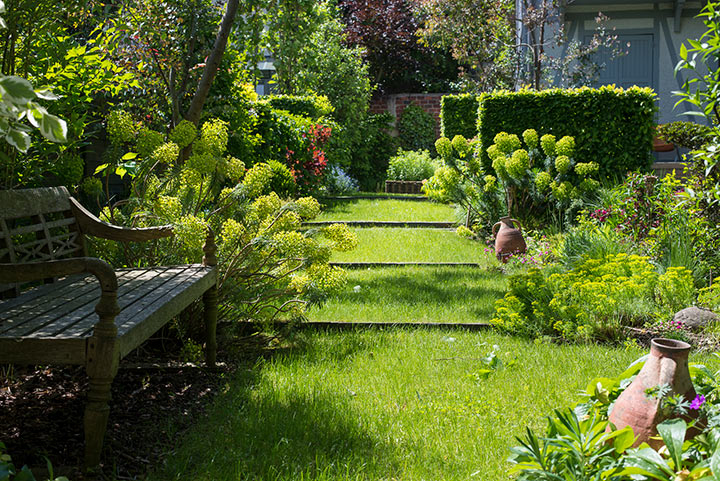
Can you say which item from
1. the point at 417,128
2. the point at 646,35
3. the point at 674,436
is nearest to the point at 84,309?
the point at 674,436

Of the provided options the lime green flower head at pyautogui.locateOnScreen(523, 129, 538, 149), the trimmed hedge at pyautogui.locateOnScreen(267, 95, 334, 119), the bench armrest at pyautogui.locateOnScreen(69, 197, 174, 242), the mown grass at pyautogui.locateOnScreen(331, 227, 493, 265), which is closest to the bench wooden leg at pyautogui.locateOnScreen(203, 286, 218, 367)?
the bench armrest at pyautogui.locateOnScreen(69, 197, 174, 242)

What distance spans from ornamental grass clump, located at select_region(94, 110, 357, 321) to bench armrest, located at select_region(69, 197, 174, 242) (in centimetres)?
19

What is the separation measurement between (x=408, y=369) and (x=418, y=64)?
17723 millimetres

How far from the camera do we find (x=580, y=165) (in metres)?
8.55

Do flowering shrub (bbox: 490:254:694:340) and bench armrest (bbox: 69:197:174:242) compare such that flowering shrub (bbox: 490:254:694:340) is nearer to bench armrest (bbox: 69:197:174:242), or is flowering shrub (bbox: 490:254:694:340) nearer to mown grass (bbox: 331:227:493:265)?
bench armrest (bbox: 69:197:174:242)

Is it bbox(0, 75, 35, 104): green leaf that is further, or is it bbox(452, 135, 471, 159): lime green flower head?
bbox(452, 135, 471, 159): lime green flower head

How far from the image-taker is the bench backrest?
3402mm

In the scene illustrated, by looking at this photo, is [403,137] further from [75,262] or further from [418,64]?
[75,262]

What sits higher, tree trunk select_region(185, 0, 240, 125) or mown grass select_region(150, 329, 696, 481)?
tree trunk select_region(185, 0, 240, 125)

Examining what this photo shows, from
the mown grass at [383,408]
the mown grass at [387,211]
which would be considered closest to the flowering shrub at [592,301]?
the mown grass at [383,408]

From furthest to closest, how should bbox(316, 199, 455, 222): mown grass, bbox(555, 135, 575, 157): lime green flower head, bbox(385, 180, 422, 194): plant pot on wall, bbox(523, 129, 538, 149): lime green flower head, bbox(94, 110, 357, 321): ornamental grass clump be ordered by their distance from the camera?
bbox(385, 180, 422, 194): plant pot on wall, bbox(316, 199, 455, 222): mown grass, bbox(523, 129, 538, 149): lime green flower head, bbox(555, 135, 575, 157): lime green flower head, bbox(94, 110, 357, 321): ornamental grass clump

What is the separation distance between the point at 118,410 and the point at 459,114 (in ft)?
35.6

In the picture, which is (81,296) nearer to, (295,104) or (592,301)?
(592,301)

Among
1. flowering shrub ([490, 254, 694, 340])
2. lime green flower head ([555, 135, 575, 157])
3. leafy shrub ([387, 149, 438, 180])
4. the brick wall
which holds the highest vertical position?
the brick wall
